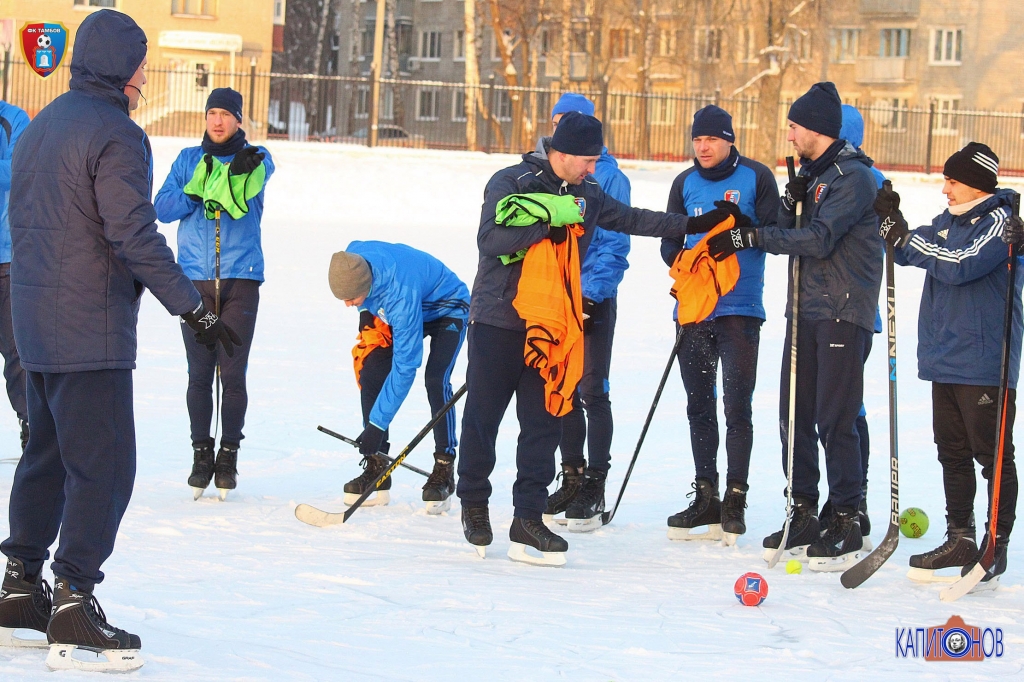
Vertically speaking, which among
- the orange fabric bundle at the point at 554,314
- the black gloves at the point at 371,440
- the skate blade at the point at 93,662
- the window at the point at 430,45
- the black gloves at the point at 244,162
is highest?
the window at the point at 430,45

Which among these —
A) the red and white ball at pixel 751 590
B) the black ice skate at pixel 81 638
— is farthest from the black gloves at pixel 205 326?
the red and white ball at pixel 751 590

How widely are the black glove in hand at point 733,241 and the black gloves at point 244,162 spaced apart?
2276mm

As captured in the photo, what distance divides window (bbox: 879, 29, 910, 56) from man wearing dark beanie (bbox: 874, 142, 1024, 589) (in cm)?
3861

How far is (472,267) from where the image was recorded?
1486 centimetres

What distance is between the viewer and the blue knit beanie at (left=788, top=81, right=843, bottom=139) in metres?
5.09

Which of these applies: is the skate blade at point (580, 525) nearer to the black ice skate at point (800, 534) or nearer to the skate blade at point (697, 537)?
the skate blade at point (697, 537)

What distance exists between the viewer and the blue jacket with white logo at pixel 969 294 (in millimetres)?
4734

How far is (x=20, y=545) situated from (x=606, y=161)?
328 centimetres

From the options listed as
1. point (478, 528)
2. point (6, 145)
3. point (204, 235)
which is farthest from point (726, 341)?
point (6, 145)

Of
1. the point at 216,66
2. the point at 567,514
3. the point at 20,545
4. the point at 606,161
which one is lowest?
the point at 567,514

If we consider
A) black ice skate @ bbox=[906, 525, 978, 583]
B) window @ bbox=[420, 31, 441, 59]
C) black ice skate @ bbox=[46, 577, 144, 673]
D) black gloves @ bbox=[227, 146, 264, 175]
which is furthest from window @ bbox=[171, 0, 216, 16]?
black ice skate @ bbox=[46, 577, 144, 673]

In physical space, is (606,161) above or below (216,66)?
below

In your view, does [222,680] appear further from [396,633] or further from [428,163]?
[428,163]

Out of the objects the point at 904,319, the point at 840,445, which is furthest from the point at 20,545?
the point at 904,319
